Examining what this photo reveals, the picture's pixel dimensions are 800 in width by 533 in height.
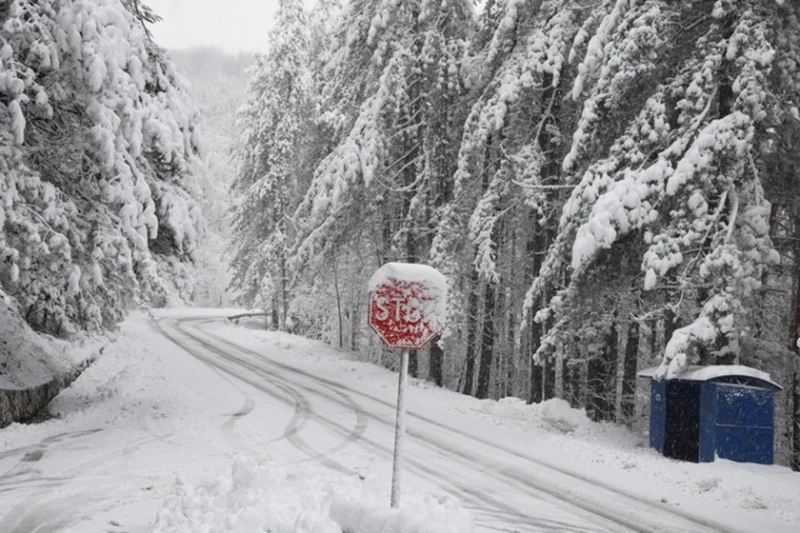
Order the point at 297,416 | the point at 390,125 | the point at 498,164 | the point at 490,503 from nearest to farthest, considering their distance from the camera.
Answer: the point at 490,503, the point at 297,416, the point at 498,164, the point at 390,125

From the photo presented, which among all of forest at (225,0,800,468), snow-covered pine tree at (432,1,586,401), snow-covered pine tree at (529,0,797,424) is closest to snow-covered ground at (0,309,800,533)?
forest at (225,0,800,468)

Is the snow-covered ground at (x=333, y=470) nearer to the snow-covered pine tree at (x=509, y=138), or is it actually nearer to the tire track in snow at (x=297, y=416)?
the tire track in snow at (x=297, y=416)

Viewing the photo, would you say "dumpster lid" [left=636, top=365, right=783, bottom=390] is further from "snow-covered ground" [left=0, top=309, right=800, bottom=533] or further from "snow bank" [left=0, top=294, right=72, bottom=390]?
"snow bank" [left=0, top=294, right=72, bottom=390]

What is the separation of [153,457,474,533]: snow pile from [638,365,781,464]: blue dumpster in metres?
6.19

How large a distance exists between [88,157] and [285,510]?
706 centimetres

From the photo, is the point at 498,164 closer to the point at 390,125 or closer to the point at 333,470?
the point at 390,125

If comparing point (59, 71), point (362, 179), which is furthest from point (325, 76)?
point (59, 71)

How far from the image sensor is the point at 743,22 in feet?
35.9

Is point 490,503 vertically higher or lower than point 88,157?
lower

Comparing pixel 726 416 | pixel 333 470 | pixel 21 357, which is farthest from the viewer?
pixel 21 357

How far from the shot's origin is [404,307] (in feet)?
19.0

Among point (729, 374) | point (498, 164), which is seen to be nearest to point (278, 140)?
point (498, 164)

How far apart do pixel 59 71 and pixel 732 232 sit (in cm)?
1090

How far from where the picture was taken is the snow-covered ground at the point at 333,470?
6.09 metres
